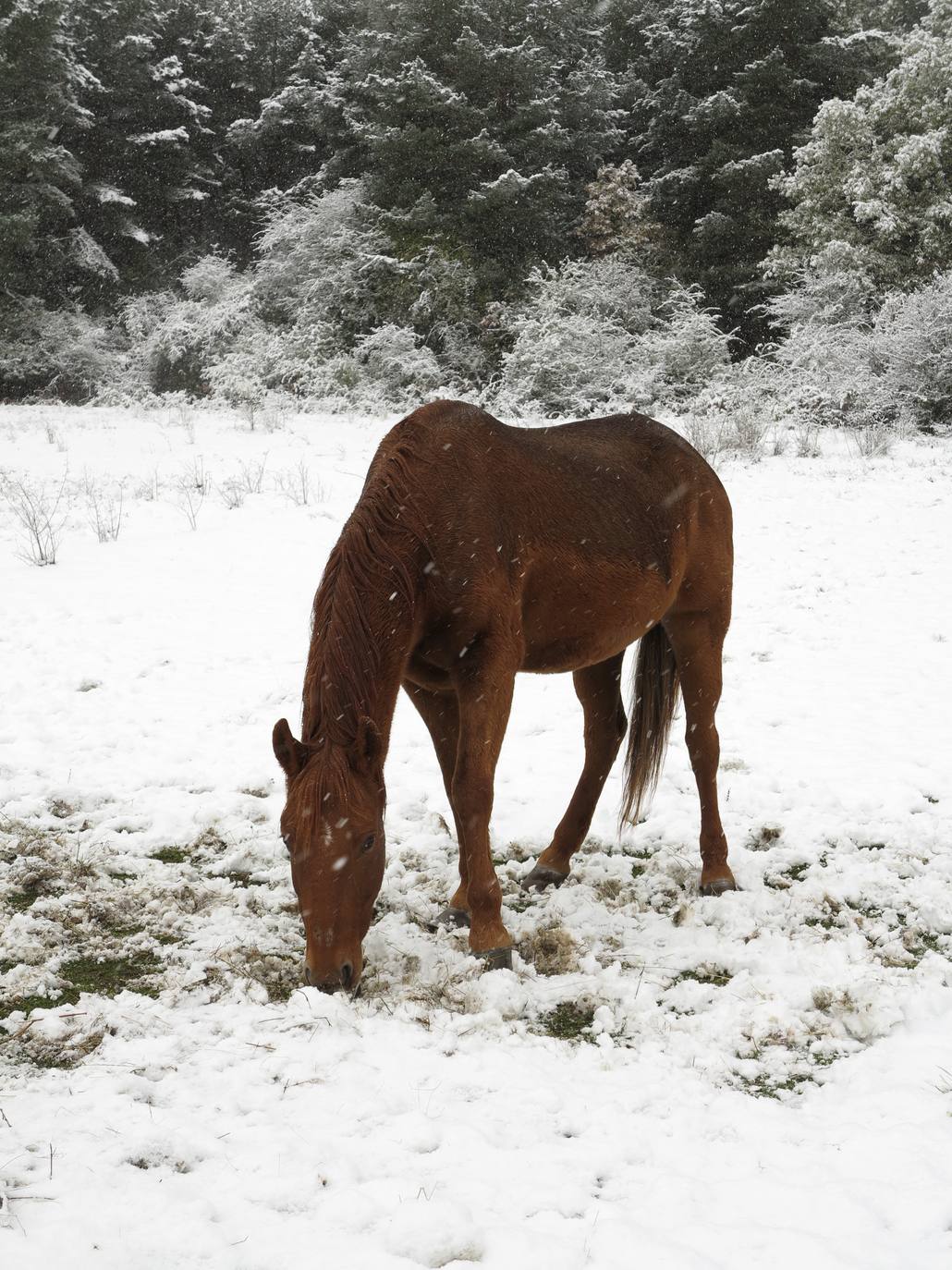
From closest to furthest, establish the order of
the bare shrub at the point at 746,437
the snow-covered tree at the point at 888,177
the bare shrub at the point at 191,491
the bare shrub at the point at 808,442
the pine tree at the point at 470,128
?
1. the bare shrub at the point at 191,491
2. the bare shrub at the point at 746,437
3. the bare shrub at the point at 808,442
4. the snow-covered tree at the point at 888,177
5. the pine tree at the point at 470,128

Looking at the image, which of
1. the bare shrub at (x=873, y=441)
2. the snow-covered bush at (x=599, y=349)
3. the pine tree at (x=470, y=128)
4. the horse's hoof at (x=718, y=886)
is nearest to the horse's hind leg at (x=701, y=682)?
the horse's hoof at (x=718, y=886)

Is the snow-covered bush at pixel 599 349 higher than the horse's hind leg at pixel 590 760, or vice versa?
the snow-covered bush at pixel 599 349

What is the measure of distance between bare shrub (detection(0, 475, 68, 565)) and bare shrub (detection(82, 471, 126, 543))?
0.28m

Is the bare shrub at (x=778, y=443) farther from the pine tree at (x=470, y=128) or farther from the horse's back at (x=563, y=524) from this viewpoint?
the horse's back at (x=563, y=524)

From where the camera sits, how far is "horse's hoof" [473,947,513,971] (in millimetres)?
2895

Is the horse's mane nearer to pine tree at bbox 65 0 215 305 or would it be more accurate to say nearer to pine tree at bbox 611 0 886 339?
pine tree at bbox 611 0 886 339

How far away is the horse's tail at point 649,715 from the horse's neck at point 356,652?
1.58m

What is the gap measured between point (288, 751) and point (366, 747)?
22cm

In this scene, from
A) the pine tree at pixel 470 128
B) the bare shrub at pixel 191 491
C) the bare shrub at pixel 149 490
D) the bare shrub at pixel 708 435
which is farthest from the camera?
the pine tree at pixel 470 128

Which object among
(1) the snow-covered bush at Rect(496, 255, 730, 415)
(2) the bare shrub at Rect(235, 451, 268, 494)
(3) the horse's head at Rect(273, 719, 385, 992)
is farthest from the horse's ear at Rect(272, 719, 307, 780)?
(1) the snow-covered bush at Rect(496, 255, 730, 415)

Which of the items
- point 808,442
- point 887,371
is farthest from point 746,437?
point 887,371

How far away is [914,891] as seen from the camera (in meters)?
3.42

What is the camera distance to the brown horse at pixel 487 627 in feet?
8.09

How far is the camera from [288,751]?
2441 millimetres
